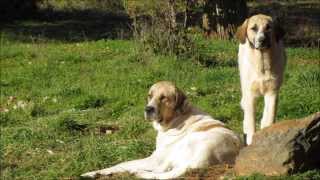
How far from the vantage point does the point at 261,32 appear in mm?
8750

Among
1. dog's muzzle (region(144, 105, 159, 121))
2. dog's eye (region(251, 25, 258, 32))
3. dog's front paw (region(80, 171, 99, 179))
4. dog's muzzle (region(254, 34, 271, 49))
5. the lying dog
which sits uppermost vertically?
dog's eye (region(251, 25, 258, 32))

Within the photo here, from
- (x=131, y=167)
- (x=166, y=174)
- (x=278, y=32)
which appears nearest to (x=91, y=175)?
(x=131, y=167)

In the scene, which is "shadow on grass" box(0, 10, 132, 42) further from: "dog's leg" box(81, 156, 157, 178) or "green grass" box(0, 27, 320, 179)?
"dog's leg" box(81, 156, 157, 178)

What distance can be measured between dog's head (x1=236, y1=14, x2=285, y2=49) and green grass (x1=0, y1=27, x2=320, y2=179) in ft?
5.93

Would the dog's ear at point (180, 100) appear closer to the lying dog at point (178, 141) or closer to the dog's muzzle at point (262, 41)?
the lying dog at point (178, 141)

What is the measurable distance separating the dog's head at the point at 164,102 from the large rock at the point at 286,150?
1306 mm

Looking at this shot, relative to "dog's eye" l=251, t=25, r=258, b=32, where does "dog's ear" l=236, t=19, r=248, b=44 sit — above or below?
below

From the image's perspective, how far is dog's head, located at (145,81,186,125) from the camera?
8492mm

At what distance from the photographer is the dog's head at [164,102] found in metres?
8.49

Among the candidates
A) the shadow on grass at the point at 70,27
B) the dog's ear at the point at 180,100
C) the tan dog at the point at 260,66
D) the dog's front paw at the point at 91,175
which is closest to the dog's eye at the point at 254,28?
the tan dog at the point at 260,66

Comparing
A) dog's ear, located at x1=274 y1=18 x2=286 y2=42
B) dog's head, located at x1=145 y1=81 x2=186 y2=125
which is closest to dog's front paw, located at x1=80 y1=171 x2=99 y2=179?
dog's head, located at x1=145 y1=81 x2=186 y2=125

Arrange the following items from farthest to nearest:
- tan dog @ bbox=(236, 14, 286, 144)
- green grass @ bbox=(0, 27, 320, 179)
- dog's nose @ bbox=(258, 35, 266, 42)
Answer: green grass @ bbox=(0, 27, 320, 179)
tan dog @ bbox=(236, 14, 286, 144)
dog's nose @ bbox=(258, 35, 266, 42)

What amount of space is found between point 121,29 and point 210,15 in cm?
353

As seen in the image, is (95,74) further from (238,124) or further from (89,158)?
(89,158)
